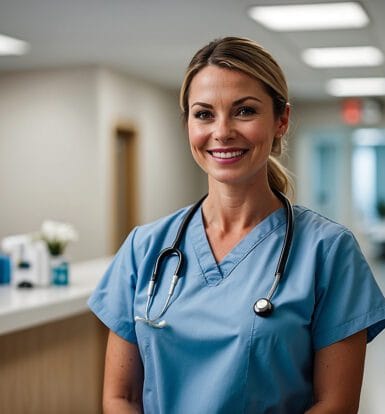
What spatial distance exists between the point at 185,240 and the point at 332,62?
187 inches

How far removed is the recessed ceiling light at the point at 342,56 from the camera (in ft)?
17.2

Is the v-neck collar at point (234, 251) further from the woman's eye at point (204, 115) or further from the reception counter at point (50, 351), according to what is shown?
the reception counter at point (50, 351)

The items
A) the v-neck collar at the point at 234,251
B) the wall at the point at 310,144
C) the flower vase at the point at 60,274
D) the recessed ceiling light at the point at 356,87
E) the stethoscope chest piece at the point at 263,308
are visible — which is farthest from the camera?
the wall at the point at 310,144

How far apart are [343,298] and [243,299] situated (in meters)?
0.16

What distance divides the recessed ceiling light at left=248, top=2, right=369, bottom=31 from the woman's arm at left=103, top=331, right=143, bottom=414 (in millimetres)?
2802

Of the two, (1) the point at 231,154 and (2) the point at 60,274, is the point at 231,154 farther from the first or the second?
(2) the point at 60,274

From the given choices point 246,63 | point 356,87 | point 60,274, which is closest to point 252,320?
point 246,63

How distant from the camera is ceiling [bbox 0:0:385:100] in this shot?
12.7 feet

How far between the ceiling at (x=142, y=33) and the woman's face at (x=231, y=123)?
2575mm

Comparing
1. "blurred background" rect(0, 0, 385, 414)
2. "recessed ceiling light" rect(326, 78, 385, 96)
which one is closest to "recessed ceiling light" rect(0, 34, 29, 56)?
"blurred background" rect(0, 0, 385, 414)

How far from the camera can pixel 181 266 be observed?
1.32 metres

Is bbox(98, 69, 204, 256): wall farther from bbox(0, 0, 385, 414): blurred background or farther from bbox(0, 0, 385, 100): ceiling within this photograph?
bbox(0, 0, 385, 100): ceiling

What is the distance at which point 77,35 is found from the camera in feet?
15.4

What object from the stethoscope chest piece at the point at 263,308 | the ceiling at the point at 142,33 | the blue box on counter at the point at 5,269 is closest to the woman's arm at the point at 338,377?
the stethoscope chest piece at the point at 263,308
